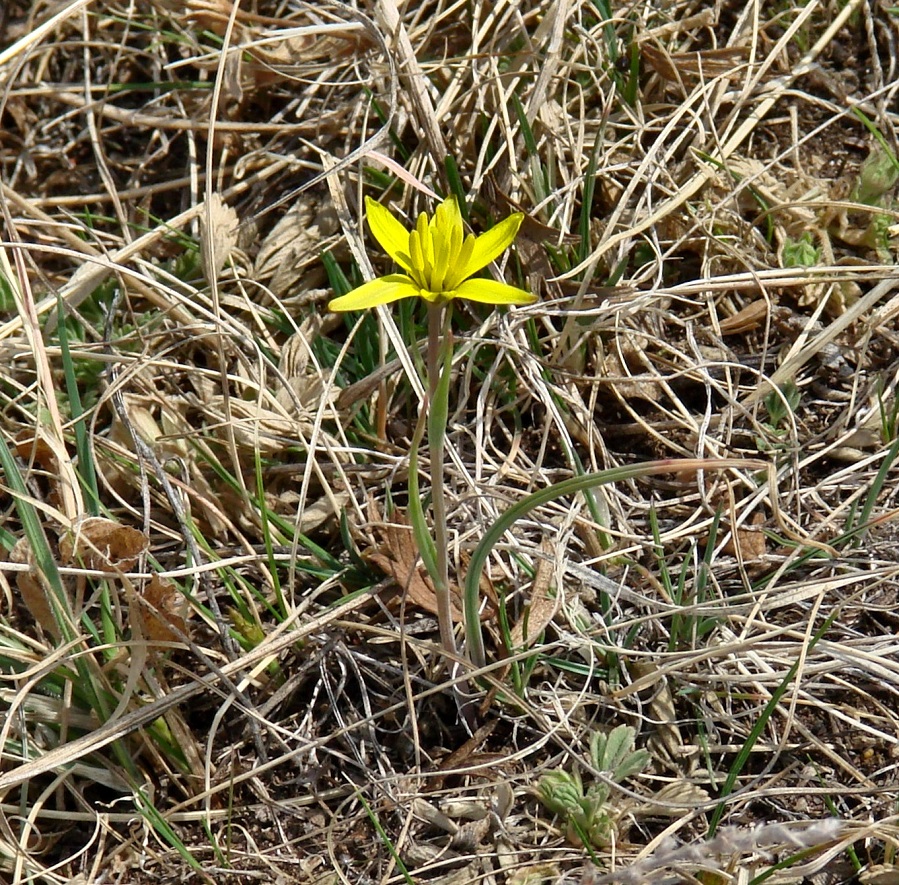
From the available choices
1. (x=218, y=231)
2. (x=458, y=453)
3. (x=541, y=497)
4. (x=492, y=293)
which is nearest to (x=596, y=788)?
(x=541, y=497)

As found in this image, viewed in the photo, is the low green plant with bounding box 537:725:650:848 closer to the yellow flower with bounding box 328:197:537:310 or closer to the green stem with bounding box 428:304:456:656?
the green stem with bounding box 428:304:456:656

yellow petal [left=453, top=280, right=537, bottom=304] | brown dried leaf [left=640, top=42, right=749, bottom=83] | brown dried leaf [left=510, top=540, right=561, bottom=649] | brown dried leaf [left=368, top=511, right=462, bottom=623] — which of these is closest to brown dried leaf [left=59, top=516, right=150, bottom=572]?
brown dried leaf [left=368, top=511, right=462, bottom=623]

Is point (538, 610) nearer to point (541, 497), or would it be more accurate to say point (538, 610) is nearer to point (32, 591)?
point (541, 497)

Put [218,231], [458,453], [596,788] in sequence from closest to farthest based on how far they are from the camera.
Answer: [596,788] < [458,453] < [218,231]

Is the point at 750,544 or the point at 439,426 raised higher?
the point at 439,426

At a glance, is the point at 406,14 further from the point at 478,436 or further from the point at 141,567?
the point at 141,567

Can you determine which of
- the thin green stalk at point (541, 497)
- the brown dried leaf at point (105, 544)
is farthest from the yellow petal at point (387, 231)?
the brown dried leaf at point (105, 544)

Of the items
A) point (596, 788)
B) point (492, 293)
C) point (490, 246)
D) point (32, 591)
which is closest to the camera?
point (492, 293)
